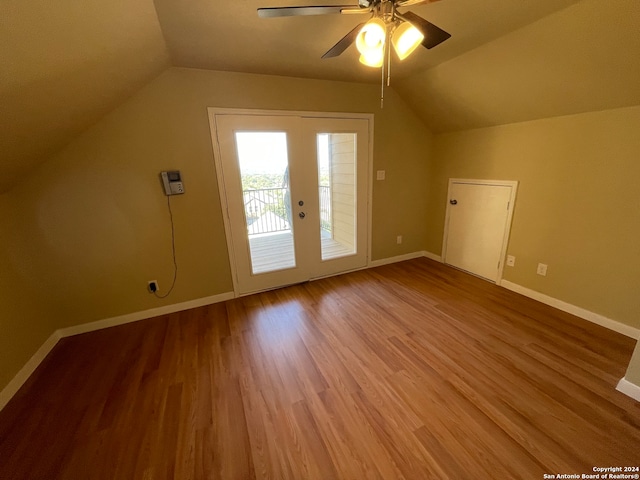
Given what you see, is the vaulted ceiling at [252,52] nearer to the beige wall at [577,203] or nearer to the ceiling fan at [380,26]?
the beige wall at [577,203]

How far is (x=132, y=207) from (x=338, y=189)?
2.44 m

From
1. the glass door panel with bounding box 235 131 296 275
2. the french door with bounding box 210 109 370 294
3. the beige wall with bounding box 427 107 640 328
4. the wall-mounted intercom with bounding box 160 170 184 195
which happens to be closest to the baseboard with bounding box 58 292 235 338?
the french door with bounding box 210 109 370 294

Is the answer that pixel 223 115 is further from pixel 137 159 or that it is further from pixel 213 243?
pixel 213 243

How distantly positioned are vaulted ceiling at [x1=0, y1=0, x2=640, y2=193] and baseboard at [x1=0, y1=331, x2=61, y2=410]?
4.54 feet

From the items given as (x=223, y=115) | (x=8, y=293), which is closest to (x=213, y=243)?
(x=223, y=115)

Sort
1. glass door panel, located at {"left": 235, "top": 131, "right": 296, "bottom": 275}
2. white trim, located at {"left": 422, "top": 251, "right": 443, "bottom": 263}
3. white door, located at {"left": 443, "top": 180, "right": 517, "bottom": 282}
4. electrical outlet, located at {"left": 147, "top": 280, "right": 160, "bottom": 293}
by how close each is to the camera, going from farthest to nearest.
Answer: white trim, located at {"left": 422, "top": 251, "right": 443, "bottom": 263} → white door, located at {"left": 443, "top": 180, "right": 517, "bottom": 282} → glass door panel, located at {"left": 235, "top": 131, "right": 296, "bottom": 275} → electrical outlet, located at {"left": 147, "top": 280, "right": 160, "bottom": 293}

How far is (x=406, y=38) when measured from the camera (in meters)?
1.36

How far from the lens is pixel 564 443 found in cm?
130

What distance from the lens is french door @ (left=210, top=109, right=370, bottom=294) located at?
2.60m

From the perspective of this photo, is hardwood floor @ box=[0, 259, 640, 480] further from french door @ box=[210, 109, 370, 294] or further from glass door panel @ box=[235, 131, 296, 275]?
glass door panel @ box=[235, 131, 296, 275]

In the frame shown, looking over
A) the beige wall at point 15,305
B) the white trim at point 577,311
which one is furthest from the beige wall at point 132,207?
the white trim at point 577,311

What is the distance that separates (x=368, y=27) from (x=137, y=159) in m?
2.17

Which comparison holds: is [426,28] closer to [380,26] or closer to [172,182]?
[380,26]

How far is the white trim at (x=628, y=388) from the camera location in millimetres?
1517
